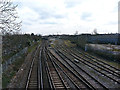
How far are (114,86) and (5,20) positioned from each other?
31.6 ft

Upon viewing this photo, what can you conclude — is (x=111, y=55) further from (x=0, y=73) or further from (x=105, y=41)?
(x=105, y=41)

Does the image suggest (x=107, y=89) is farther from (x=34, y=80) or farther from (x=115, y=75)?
(x=34, y=80)

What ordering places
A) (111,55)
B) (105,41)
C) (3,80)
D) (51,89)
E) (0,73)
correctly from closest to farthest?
(51,89) → (3,80) → (0,73) → (111,55) → (105,41)

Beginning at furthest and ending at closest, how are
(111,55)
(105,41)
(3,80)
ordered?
1. (105,41)
2. (111,55)
3. (3,80)

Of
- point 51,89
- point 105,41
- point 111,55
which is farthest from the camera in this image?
point 105,41

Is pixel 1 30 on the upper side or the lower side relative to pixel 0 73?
upper

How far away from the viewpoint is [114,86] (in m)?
10.5

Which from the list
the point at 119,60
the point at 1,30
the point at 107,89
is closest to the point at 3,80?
the point at 1,30

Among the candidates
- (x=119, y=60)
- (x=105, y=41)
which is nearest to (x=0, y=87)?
(x=119, y=60)

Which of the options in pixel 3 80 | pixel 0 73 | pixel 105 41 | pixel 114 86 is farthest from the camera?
pixel 105 41

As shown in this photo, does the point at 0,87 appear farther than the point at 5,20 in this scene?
No

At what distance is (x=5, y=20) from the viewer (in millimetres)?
10867

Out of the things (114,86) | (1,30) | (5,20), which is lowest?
(114,86)

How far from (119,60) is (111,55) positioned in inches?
85.8
